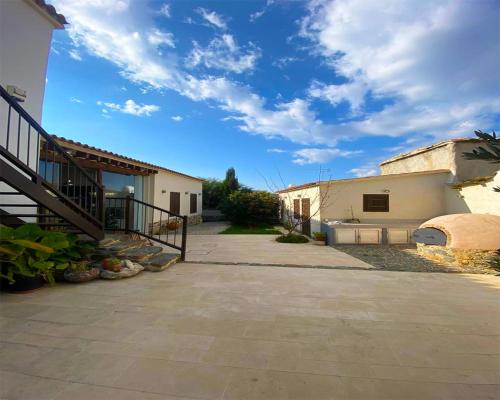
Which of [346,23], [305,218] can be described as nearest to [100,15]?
[346,23]

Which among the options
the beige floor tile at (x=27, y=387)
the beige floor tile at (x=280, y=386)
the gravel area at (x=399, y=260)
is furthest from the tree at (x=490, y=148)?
the gravel area at (x=399, y=260)

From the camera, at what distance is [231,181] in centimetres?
2239

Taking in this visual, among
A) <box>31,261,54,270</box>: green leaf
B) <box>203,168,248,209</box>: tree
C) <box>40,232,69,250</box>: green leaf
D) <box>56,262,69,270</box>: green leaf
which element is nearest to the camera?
<box>31,261,54,270</box>: green leaf

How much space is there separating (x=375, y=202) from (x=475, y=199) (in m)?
3.34

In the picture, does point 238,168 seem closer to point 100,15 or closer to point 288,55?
point 288,55

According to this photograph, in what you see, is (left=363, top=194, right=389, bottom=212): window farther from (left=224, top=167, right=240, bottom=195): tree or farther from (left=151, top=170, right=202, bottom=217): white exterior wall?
(left=224, top=167, right=240, bottom=195): tree

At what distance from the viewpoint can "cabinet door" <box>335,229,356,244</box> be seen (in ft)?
31.2

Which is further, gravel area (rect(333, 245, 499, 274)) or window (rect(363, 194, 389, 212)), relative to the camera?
window (rect(363, 194, 389, 212))

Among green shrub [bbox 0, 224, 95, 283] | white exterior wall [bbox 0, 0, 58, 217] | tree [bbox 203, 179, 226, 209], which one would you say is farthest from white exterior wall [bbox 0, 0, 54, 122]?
tree [bbox 203, 179, 226, 209]

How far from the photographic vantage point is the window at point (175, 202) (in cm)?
1249

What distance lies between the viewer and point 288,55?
25.7 feet

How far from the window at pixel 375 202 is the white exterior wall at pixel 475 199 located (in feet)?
8.61

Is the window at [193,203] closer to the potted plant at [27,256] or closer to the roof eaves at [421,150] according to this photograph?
the potted plant at [27,256]

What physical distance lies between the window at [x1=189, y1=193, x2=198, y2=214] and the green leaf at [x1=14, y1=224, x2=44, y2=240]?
1180 cm
